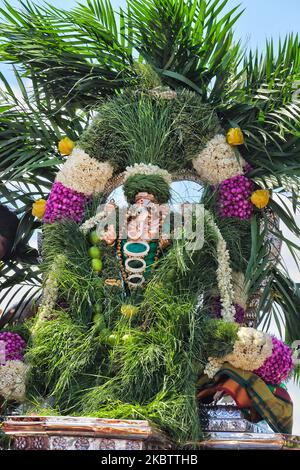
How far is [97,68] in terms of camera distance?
10.0 m

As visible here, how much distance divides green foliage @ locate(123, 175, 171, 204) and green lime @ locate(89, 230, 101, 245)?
15.9 inches

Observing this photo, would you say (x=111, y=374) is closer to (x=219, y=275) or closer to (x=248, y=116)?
(x=219, y=275)

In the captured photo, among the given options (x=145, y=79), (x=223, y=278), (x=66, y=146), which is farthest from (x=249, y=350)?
(x=145, y=79)

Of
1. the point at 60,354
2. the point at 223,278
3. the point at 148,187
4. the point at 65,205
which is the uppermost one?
the point at 148,187

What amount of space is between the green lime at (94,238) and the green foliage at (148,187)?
0.40 meters

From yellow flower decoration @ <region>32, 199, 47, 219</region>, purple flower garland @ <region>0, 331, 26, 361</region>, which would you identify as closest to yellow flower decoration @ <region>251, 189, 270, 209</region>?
yellow flower decoration @ <region>32, 199, 47, 219</region>

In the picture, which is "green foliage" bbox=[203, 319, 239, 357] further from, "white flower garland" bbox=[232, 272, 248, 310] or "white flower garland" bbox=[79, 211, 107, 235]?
"white flower garland" bbox=[79, 211, 107, 235]

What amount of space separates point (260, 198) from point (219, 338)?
1.53 meters

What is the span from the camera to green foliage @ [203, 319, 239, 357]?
8.39 m

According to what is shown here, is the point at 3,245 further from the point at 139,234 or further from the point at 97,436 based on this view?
the point at 97,436

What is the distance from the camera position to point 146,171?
9.28 metres
